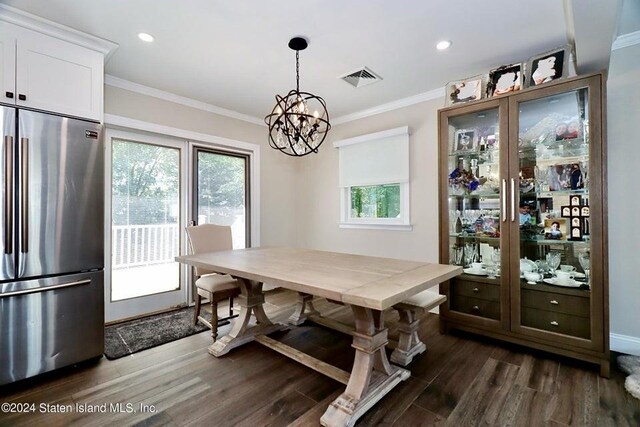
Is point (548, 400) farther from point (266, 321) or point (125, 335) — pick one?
point (125, 335)

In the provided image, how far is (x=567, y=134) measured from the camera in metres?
2.38

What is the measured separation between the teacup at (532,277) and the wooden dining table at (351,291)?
100cm

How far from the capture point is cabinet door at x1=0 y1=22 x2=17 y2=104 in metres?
1.94

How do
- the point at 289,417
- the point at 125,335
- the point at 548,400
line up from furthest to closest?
the point at 125,335 < the point at 548,400 < the point at 289,417

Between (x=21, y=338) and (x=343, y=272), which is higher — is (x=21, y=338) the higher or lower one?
the lower one

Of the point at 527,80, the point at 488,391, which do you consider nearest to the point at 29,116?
the point at 488,391

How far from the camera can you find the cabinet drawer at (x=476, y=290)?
261 centimetres

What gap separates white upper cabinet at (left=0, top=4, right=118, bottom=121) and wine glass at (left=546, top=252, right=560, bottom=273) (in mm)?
3834

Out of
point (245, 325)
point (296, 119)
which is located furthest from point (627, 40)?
point (245, 325)

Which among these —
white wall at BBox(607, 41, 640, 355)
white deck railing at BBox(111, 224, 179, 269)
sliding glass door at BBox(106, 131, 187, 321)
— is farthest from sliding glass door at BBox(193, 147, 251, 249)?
white wall at BBox(607, 41, 640, 355)

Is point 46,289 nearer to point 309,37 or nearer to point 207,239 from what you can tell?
point 207,239

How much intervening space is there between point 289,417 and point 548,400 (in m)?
1.59

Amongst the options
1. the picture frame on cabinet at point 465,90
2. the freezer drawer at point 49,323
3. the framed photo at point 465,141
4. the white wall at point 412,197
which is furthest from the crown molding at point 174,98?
the framed photo at point 465,141

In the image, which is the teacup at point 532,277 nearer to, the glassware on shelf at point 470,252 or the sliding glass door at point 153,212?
the glassware on shelf at point 470,252
